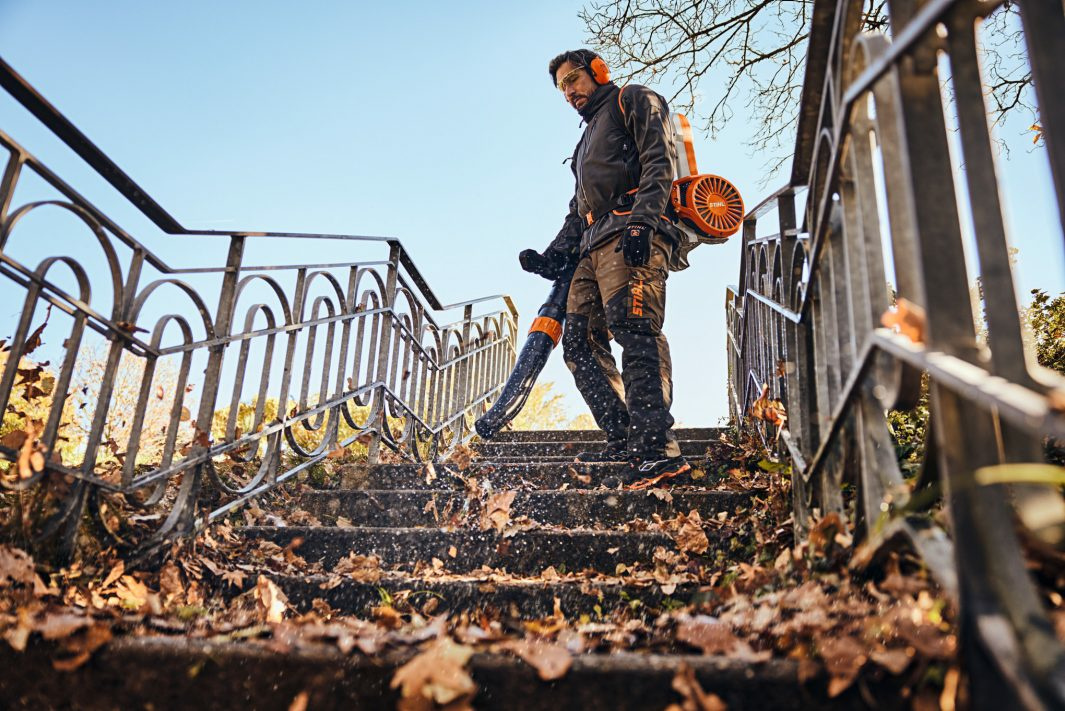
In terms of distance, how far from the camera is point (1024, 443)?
111 centimetres

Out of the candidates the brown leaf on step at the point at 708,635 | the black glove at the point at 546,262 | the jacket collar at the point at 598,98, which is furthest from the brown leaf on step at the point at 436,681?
the jacket collar at the point at 598,98

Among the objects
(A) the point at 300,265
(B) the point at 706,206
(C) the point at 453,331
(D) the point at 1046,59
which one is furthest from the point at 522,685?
(C) the point at 453,331

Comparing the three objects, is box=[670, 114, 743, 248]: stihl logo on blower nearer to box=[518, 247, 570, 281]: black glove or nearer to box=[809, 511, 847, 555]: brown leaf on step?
box=[518, 247, 570, 281]: black glove

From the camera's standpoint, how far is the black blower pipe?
530 centimetres

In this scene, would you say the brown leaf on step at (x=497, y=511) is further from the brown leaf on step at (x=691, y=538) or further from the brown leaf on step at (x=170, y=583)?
the brown leaf on step at (x=170, y=583)

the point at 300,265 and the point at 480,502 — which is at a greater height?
the point at 300,265

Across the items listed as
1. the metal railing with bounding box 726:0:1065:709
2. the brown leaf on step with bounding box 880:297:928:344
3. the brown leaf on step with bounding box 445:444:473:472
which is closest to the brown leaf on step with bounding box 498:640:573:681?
the metal railing with bounding box 726:0:1065:709

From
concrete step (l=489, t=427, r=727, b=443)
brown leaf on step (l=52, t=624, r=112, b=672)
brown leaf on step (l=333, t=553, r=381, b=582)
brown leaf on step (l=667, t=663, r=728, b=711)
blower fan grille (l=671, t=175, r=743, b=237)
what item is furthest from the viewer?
concrete step (l=489, t=427, r=727, b=443)

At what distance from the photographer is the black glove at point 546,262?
542cm

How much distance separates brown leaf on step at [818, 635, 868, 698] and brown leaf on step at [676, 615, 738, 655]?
29cm

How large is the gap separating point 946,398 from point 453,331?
19.3 ft

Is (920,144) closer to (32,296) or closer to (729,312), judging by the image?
(32,296)

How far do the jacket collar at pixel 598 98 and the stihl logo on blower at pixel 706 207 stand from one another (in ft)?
2.24

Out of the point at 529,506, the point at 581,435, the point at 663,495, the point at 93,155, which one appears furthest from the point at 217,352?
the point at 581,435
